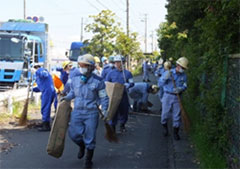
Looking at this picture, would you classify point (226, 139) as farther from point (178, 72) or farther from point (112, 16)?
point (112, 16)

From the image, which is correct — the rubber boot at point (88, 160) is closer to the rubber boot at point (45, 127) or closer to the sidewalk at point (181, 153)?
the sidewalk at point (181, 153)

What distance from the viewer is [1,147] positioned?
24.5ft

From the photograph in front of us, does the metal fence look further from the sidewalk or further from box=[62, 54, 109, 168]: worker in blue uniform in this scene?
box=[62, 54, 109, 168]: worker in blue uniform

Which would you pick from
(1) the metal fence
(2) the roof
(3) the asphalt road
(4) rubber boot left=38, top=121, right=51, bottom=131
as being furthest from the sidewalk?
(2) the roof

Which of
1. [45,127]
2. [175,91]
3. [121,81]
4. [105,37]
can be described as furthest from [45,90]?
[105,37]

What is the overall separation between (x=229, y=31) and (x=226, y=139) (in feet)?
5.25

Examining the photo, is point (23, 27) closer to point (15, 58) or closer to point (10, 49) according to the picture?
point (10, 49)

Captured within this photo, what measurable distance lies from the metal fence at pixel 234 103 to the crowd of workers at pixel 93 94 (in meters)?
1.90

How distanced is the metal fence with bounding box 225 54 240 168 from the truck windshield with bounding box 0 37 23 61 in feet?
44.5

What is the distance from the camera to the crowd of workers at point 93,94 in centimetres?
614

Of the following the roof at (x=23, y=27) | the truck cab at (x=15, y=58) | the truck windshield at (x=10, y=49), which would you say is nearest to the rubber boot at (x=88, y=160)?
the truck cab at (x=15, y=58)

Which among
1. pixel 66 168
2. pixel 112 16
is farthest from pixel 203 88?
pixel 112 16

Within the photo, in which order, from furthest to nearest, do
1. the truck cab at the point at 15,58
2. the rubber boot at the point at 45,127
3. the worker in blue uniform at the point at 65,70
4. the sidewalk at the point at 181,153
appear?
the truck cab at the point at 15,58
the worker in blue uniform at the point at 65,70
the rubber boot at the point at 45,127
the sidewalk at the point at 181,153

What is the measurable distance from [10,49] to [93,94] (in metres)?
12.8
